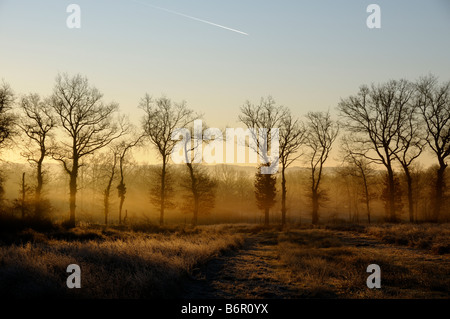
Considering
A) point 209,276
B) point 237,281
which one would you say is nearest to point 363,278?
point 237,281

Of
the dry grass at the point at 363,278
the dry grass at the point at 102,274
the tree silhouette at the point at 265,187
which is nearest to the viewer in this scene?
the dry grass at the point at 102,274

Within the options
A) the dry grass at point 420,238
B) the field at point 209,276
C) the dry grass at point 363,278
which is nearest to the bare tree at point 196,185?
the dry grass at point 420,238

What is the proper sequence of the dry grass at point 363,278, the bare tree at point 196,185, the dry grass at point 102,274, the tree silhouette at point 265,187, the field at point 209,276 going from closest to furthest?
the dry grass at point 102,274 < the field at point 209,276 < the dry grass at point 363,278 < the bare tree at point 196,185 < the tree silhouette at point 265,187

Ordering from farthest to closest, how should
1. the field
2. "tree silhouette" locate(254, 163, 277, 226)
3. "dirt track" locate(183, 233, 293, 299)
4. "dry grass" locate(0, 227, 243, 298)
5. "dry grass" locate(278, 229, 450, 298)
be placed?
"tree silhouette" locate(254, 163, 277, 226) → "dirt track" locate(183, 233, 293, 299) → "dry grass" locate(278, 229, 450, 298) → the field → "dry grass" locate(0, 227, 243, 298)

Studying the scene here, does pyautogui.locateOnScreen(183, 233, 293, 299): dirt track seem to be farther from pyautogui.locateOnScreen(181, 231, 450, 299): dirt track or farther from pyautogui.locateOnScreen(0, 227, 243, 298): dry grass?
pyautogui.locateOnScreen(0, 227, 243, 298): dry grass

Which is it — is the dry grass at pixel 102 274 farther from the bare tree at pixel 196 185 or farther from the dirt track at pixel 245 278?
the bare tree at pixel 196 185

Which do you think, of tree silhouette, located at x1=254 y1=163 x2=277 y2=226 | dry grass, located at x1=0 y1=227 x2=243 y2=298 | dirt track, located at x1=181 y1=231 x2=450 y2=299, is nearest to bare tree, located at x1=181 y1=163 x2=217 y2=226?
tree silhouette, located at x1=254 y1=163 x2=277 y2=226

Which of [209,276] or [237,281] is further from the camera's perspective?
[209,276]

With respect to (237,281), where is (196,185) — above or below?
above

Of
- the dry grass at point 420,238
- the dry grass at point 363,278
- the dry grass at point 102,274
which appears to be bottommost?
the dry grass at point 420,238

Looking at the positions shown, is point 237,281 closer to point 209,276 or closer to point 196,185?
point 209,276

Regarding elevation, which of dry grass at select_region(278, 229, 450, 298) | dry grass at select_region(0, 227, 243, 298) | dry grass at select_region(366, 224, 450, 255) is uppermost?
dry grass at select_region(0, 227, 243, 298)
